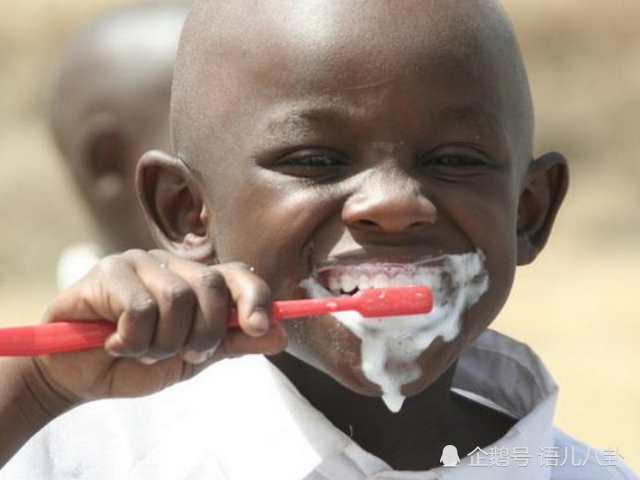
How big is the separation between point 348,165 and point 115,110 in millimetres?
2099

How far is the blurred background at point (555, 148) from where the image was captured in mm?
7586

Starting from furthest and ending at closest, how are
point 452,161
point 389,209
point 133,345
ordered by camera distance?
point 452,161, point 389,209, point 133,345

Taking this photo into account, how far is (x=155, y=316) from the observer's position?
4.99 feet

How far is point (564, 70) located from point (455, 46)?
7.65 meters

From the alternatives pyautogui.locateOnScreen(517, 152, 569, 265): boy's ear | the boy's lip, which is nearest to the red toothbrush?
the boy's lip

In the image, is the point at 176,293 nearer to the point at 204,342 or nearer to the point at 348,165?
the point at 204,342

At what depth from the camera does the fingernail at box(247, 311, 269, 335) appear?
149cm

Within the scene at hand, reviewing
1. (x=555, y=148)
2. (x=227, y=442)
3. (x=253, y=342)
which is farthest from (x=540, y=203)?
(x=555, y=148)

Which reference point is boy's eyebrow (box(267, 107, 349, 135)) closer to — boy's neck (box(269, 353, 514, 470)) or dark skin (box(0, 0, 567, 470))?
dark skin (box(0, 0, 567, 470))

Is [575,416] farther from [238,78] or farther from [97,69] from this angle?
[238,78]

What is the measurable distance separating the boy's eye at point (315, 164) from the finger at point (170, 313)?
12.8 inches

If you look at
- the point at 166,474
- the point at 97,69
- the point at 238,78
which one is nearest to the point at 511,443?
the point at 166,474

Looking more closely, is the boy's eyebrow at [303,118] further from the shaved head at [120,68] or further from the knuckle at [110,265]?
the shaved head at [120,68]

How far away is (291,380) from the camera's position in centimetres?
202
